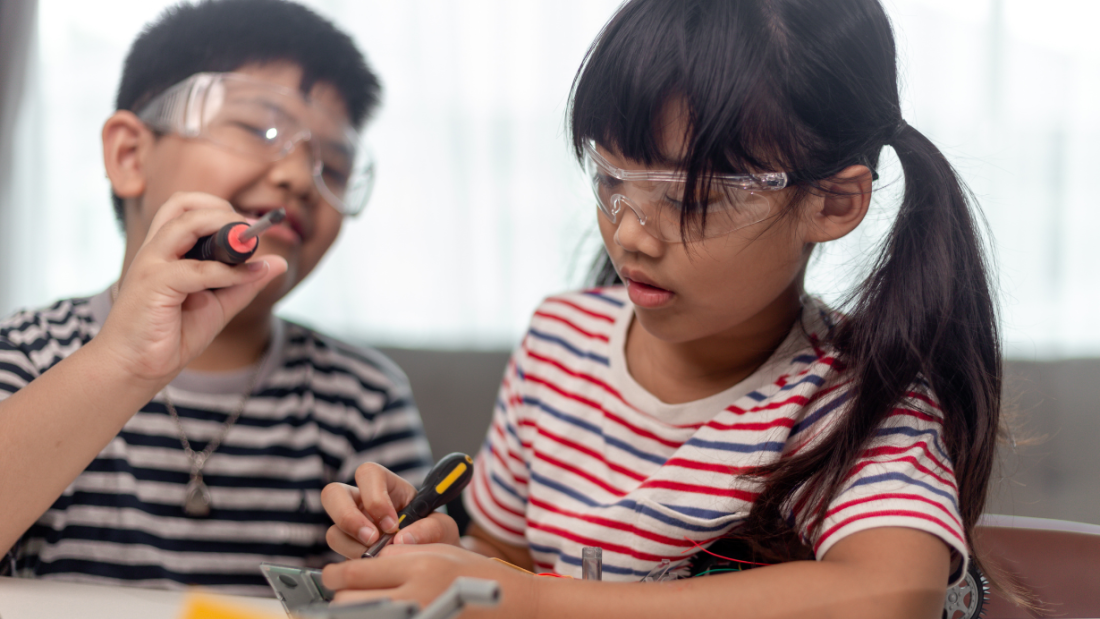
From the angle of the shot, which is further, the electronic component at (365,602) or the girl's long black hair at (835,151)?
the girl's long black hair at (835,151)

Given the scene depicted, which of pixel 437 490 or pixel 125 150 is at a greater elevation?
pixel 125 150

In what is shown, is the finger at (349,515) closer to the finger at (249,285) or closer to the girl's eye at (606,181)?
the finger at (249,285)

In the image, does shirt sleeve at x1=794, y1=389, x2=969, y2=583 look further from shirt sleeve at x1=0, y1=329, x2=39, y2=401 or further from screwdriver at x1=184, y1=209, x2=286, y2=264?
shirt sleeve at x1=0, y1=329, x2=39, y2=401

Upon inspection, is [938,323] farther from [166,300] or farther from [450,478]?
[166,300]

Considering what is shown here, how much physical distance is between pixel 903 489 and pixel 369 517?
0.39 metres

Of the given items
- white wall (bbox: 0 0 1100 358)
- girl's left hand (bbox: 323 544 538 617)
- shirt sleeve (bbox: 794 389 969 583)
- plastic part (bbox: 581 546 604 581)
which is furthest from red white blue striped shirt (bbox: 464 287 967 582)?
white wall (bbox: 0 0 1100 358)

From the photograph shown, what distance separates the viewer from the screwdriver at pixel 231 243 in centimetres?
60

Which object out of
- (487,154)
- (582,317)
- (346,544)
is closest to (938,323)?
(582,317)

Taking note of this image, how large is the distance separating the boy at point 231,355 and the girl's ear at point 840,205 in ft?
1.58

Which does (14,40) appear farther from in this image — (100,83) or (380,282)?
(380,282)

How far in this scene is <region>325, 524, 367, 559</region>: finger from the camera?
0.58 m

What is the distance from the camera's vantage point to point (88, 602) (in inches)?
22.6

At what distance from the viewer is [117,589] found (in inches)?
24.1

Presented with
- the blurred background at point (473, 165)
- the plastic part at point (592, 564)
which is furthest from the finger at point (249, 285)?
the blurred background at point (473, 165)
